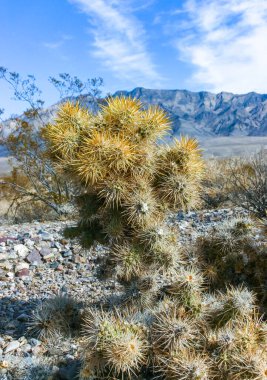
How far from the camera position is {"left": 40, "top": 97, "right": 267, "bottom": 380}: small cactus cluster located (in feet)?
10.8

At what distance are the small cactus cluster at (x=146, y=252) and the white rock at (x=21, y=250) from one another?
234 centimetres

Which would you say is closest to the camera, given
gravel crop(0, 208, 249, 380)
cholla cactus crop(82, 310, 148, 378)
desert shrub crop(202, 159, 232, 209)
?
cholla cactus crop(82, 310, 148, 378)

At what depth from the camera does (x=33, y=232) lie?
805 centimetres

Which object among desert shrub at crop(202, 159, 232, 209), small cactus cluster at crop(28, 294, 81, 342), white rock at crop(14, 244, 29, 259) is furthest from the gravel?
desert shrub at crop(202, 159, 232, 209)

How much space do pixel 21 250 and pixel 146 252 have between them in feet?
10.9

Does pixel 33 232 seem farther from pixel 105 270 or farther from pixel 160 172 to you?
pixel 160 172

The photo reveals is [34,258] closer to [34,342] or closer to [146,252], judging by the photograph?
[34,342]

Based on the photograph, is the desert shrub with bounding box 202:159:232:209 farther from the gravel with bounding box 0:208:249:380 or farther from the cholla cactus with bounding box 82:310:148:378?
the cholla cactus with bounding box 82:310:148:378

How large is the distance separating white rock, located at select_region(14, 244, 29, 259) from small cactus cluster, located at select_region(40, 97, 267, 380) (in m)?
2.34

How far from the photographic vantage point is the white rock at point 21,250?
23.3 ft

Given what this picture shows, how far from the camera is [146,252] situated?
448cm

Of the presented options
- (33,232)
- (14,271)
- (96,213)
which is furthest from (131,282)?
(33,232)

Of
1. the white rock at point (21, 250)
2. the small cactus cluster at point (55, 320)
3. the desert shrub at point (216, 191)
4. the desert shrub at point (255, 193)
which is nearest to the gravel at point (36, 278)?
the white rock at point (21, 250)

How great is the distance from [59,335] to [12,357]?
495 millimetres
